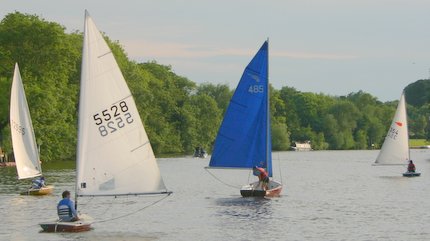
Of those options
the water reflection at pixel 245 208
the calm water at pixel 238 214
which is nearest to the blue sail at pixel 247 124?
the water reflection at pixel 245 208

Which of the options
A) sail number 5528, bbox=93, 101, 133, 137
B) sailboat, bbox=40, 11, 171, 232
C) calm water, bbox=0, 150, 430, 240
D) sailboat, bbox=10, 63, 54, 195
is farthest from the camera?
sailboat, bbox=10, 63, 54, 195

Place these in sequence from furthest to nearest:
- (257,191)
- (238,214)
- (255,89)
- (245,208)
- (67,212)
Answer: (255,89)
(257,191)
(245,208)
(238,214)
(67,212)

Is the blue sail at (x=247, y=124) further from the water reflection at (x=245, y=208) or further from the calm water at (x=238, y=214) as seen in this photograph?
the calm water at (x=238, y=214)

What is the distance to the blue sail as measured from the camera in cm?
5659

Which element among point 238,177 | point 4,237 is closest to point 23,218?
point 4,237

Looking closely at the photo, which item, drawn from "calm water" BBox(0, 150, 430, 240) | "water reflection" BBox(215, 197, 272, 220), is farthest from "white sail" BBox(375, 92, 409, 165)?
"water reflection" BBox(215, 197, 272, 220)

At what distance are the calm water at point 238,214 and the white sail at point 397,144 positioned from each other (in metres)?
10.2

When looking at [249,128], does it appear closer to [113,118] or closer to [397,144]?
[113,118]

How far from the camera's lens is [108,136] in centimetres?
3606

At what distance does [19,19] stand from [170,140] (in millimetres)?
52342

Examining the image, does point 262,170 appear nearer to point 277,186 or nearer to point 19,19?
point 277,186

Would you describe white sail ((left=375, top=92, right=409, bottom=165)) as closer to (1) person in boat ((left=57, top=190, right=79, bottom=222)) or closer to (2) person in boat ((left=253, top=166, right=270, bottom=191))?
(2) person in boat ((left=253, top=166, right=270, bottom=191))

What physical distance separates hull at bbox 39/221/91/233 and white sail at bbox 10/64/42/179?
26.0 m

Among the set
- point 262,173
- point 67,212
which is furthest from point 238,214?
point 67,212
